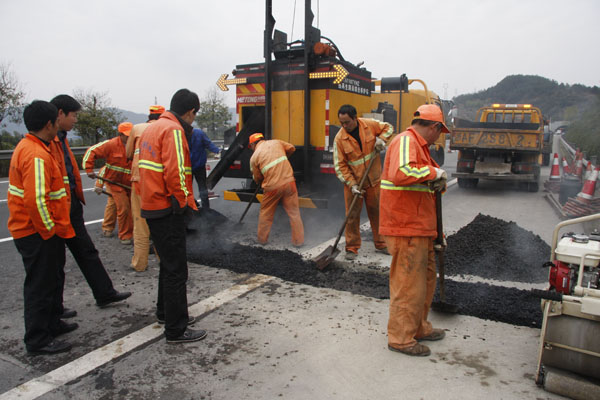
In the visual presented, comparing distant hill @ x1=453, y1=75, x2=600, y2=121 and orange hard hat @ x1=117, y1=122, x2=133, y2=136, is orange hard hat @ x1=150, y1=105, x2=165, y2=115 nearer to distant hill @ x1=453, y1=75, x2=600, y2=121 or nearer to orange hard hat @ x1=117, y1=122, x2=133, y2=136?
orange hard hat @ x1=117, y1=122, x2=133, y2=136

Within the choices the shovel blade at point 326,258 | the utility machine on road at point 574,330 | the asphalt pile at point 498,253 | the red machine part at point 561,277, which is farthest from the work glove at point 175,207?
the asphalt pile at point 498,253

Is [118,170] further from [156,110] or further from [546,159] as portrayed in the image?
[546,159]

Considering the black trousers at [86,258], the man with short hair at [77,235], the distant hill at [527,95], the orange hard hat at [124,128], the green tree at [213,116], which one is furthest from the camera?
the distant hill at [527,95]

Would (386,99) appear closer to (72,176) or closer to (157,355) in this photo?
(72,176)

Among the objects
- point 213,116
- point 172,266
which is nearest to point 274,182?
point 172,266

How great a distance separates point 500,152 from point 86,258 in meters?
10.1

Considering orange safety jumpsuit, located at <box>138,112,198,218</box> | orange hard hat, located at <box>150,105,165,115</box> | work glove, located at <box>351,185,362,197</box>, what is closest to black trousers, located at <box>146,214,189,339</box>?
orange safety jumpsuit, located at <box>138,112,198,218</box>

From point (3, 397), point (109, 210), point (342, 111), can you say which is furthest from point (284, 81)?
point (3, 397)

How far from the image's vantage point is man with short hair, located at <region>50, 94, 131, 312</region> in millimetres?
3617

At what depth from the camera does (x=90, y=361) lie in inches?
120

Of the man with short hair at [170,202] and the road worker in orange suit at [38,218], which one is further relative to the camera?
the man with short hair at [170,202]

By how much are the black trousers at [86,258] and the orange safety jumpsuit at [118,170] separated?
2.31m

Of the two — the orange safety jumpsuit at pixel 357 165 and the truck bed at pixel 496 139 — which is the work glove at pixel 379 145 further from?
the truck bed at pixel 496 139

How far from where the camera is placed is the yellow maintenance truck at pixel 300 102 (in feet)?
22.4
